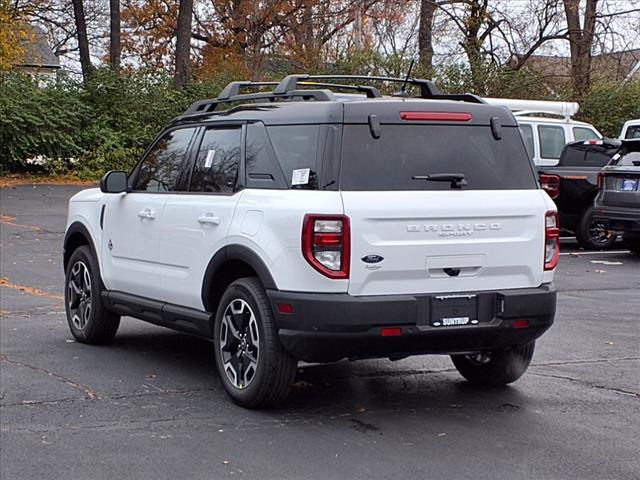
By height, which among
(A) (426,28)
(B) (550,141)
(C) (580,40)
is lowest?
(B) (550,141)

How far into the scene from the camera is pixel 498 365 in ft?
23.5

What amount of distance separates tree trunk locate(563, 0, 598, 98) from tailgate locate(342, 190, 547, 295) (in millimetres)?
27324

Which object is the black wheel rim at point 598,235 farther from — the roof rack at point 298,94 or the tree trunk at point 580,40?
the tree trunk at point 580,40

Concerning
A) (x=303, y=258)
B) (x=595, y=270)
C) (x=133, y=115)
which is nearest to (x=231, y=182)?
(x=303, y=258)

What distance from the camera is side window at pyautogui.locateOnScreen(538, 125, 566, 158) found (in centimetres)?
1844

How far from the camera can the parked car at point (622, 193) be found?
15211mm

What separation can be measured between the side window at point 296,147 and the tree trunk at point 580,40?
27461 mm

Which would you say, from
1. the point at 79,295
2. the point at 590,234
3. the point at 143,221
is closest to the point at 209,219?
the point at 143,221

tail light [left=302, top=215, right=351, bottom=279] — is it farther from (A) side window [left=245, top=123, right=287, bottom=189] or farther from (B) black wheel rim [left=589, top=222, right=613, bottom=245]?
(B) black wheel rim [left=589, top=222, right=613, bottom=245]

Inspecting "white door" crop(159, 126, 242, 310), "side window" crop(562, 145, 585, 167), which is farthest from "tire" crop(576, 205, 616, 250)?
"white door" crop(159, 126, 242, 310)

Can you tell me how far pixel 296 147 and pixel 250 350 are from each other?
Result: 126 centimetres

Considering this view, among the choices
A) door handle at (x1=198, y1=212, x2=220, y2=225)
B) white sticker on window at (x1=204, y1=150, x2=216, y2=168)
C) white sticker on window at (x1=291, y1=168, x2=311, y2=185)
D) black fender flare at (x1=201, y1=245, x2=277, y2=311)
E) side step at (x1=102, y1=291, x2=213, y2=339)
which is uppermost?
white sticker on window at (x1=204, y1=150, x2=216, y2=168)

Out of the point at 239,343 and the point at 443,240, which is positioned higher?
the point at 443,240

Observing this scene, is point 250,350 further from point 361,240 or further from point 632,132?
point 632,132
